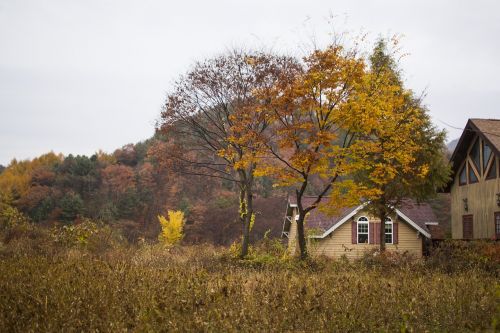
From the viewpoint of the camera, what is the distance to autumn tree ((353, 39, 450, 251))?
1911 centimetres

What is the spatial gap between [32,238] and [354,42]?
1612 cm

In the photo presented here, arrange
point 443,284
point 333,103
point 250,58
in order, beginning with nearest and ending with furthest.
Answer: point 443,284 → point 333,103 → point 250,58

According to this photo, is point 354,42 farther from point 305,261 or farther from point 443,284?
point 443,284

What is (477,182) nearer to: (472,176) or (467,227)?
(472,176)

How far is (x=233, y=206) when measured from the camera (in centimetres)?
6188

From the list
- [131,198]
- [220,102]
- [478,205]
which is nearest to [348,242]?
[478,205]

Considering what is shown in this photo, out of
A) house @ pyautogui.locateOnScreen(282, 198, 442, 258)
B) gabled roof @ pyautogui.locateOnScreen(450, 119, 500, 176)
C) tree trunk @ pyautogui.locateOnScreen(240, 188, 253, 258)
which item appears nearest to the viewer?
tree trunk @ pyautogui.locateOnScreen(240, 188, 253, 258)

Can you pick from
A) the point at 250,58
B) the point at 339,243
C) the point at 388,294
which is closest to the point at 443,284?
the point at 388,294

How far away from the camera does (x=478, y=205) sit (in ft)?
88.3

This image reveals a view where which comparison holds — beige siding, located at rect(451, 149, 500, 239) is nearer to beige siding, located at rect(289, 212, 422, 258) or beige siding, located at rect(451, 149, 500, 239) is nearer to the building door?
the building door

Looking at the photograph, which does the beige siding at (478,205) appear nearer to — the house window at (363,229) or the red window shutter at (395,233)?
the red window shutter at (395,233)

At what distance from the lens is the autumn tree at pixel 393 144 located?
19.1 m

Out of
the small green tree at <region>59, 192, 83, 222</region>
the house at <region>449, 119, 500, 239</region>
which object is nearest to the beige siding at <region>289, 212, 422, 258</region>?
the house at <region>449, 119, 500, 239</region>

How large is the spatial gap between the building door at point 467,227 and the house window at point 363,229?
6.52 metres
